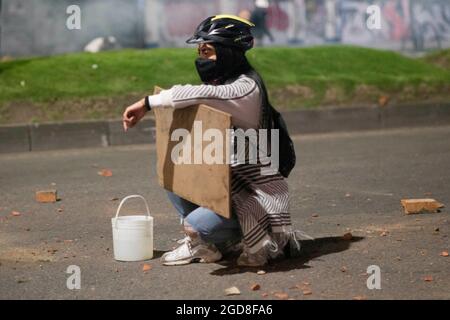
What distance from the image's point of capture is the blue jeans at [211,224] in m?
5.71

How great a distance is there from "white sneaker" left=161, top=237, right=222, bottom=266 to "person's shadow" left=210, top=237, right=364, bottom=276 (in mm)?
90

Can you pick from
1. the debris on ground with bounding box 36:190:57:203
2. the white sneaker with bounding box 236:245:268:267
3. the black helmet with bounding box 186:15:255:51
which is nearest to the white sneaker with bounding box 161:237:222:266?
the white sneaker with bounding box 236:245:268:267

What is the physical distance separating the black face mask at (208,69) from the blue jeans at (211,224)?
0.78 metres

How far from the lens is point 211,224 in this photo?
5723mm

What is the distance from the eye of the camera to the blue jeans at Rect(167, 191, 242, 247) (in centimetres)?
571

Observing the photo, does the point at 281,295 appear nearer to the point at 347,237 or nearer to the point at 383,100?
the point at 347,237

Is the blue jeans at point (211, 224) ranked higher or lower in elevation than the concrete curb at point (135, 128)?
higher

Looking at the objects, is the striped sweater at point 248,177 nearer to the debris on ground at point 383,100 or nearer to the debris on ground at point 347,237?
the debris on ground at point 347,237

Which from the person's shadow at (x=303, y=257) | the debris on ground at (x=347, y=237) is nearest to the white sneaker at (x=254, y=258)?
the person's shadow at (x=303, y=257)

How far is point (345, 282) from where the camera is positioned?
541 cm

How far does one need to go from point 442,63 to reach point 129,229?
13030 millimetres

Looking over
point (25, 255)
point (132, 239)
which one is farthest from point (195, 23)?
point (132, 239)

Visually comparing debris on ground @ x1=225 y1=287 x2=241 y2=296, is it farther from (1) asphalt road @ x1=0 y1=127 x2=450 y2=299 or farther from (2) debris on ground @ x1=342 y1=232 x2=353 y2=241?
(2) debris on ground @ x1=342 y1=232 x2=353 y2=241

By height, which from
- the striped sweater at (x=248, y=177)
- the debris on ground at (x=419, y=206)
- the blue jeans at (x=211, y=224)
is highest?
the striped sweater at (x=248, y=177)
